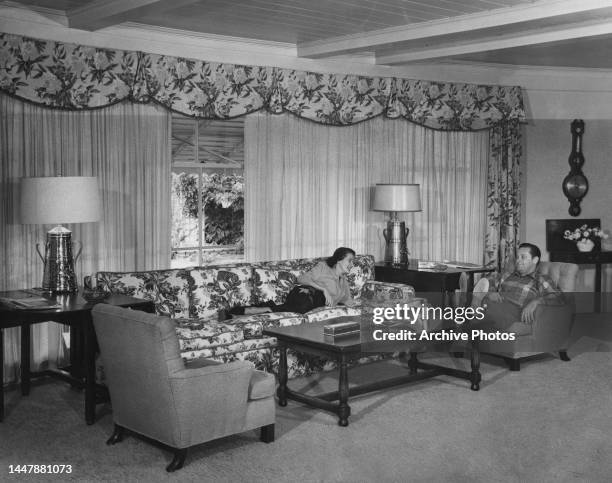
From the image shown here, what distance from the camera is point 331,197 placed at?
290 inches

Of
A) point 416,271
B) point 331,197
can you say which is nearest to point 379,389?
point 416,271

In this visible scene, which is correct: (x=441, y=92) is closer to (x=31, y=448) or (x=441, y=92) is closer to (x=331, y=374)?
(x=331, y=374)

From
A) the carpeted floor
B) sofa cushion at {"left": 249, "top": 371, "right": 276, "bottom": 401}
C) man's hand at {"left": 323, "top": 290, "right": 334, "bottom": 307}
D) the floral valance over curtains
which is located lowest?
the carpeted floor

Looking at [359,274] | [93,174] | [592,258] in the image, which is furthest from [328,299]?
[592,258]

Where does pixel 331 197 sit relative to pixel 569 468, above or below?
above

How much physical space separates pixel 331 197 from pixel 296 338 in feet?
8.56

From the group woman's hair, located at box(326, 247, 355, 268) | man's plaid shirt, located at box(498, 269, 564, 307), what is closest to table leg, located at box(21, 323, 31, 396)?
woman's hair, located at box(326, 247, 355, 268)

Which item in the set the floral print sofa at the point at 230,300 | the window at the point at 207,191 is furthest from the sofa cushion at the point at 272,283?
the window at the point at 207,191

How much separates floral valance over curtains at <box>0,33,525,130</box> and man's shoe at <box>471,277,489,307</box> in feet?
6.16

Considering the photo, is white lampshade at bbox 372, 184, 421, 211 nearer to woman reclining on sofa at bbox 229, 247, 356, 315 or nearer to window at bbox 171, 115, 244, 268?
woman reclining on sofa at bbox 229, 247, 356, 315

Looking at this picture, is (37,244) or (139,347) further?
(37,244)

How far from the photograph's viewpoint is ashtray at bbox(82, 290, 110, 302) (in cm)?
501

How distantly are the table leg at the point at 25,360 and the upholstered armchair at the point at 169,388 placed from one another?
1240 millimetres

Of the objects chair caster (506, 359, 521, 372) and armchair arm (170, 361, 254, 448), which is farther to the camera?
chair caster (506, 359, 521, 372)
